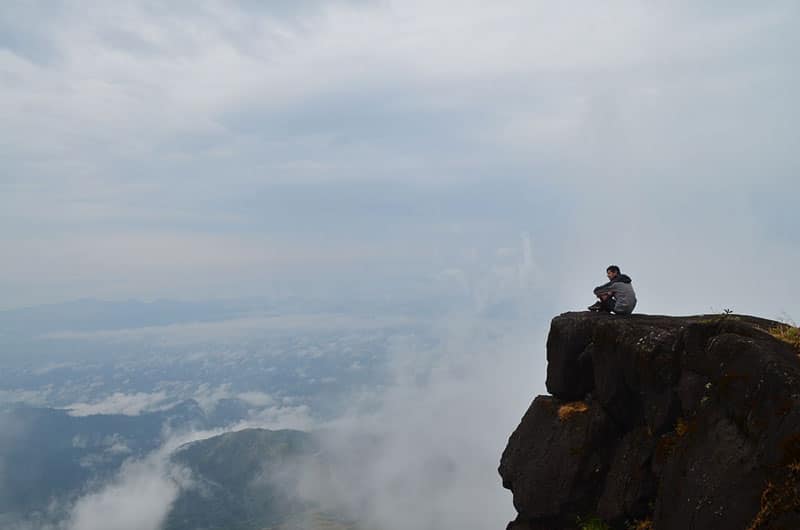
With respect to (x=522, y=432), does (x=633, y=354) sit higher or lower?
higher

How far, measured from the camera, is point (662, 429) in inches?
909

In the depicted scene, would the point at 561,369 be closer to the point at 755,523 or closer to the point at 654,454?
the point at 654,454

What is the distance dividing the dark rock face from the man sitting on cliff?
35.9 inches

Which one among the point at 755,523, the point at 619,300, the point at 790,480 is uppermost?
the point at 619,300

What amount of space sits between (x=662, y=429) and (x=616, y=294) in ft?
26.7

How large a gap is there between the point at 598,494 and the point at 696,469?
7329 mm

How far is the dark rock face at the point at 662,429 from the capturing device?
1698 cm

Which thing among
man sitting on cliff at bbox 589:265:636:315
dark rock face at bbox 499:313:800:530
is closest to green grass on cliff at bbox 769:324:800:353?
dark rock face at bbox 499:313:800:530

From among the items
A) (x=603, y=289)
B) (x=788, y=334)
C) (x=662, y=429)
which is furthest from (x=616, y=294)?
(x=788, y=334)

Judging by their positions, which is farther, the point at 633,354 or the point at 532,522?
the point at 532,522

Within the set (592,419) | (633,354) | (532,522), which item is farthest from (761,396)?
(532,522)

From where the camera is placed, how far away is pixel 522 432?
30.6 m

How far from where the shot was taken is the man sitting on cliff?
29109 mm

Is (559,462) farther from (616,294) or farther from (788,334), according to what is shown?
(788,334)
